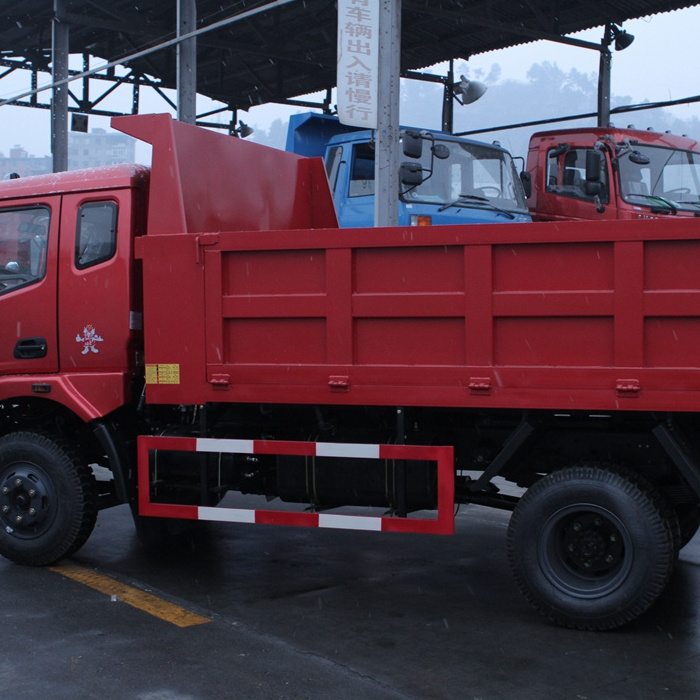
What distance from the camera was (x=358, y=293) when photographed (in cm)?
553

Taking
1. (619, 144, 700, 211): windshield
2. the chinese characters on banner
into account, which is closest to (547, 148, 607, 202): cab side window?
(619, 144, 700, 211): windshield

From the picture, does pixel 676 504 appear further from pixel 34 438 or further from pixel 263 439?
pixel 34 438

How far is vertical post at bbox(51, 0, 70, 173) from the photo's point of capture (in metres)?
18.1

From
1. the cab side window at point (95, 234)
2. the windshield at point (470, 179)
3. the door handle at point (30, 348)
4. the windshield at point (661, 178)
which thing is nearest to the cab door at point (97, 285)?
the cab side window at point (95, 234)

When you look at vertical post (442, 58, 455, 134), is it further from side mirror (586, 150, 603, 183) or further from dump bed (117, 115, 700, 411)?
dump bed (117, 115, 700, 411)

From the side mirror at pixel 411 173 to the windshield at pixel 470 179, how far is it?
21 cm

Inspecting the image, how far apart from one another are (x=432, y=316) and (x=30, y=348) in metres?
2.81

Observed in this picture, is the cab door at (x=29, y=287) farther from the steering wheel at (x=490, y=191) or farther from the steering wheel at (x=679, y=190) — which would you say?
the steering wheel at (x=679, y=190)

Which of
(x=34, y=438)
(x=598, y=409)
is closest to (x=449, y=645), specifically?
(x=598, y=409)

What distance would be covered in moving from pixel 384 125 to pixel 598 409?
555cm

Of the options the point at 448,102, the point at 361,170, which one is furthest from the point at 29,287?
the point at 448,102

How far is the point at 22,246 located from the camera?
672cm

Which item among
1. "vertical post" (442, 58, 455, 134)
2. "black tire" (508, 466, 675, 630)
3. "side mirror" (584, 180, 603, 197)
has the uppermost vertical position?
"vertical post" (442, 58, 455, 134)

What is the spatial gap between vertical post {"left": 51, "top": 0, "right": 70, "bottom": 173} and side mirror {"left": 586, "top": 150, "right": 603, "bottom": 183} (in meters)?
9.94
